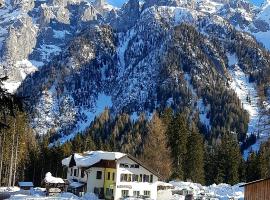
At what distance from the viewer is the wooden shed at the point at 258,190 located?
4147 cm

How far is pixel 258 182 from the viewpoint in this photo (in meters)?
42.6

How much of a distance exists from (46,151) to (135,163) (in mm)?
55589

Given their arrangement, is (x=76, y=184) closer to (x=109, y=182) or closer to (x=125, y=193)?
(x=109, y=182)

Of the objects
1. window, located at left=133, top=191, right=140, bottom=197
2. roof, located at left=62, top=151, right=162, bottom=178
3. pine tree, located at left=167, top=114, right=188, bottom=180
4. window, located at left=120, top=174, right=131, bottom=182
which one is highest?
pine tree, located at left=167, top=114, right=188, bottom=180

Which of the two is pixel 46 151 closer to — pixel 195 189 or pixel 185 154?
pixel 185 154

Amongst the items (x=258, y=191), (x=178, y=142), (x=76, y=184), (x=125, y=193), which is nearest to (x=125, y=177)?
(x=125, y=193)

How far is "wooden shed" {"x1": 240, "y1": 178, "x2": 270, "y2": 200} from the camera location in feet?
136

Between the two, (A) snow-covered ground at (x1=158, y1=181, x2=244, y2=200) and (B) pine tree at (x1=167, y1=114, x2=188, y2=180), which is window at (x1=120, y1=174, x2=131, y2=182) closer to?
(A) snow-covered ground at (x1=158, y1=181, x2=244, y2=200)

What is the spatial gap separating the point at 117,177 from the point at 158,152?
18.1m

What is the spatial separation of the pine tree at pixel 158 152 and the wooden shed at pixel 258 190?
5642 cm

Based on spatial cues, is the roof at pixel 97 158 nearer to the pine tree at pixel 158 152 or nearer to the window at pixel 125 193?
the window at pixel 125 193

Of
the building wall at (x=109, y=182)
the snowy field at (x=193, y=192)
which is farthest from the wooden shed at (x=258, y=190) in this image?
the building wall at (x=109, y=182)

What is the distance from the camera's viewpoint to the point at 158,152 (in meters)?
101

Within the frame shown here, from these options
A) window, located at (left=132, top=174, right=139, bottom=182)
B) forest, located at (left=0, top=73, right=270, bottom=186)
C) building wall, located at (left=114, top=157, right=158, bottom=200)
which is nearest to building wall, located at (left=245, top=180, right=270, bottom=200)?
forest, located at (left=0, top=73, right=270, bottom=186)
